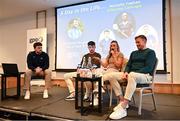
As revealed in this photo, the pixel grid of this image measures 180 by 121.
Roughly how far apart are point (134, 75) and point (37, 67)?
1977mm

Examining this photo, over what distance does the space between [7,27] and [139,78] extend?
5.61 metres

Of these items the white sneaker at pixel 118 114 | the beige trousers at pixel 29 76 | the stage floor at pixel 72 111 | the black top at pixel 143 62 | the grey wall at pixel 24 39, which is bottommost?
the stage floor at pixel 72 111

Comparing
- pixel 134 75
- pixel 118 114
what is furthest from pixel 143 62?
pixel 118 114

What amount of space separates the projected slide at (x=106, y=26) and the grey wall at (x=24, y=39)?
195 millimetres

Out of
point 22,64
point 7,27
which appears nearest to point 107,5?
point 22,64

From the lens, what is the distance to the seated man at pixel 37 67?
12.1 ft

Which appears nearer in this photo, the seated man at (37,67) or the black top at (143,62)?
the black top at (143,62)

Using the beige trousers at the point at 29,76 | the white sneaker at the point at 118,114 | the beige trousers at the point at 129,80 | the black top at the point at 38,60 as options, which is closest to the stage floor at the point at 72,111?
the white sneaker at the point at 118,114

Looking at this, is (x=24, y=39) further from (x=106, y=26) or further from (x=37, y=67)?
(x=37, y=67)

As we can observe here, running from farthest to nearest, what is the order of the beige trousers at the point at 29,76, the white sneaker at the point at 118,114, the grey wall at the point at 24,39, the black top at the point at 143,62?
1. the grey wall at the point at 24,39
2. the beige trousers at the point at 29,76
3. the black top at the point at 143,62
4. the white sneaker at the point at 118,114

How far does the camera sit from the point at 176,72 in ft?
13.9

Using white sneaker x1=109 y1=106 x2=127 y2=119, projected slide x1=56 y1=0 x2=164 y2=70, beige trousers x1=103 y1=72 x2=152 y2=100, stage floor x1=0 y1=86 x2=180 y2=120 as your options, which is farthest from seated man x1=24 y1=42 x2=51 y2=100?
white sneaker x1=109 y1=106 x2=127 y2=119

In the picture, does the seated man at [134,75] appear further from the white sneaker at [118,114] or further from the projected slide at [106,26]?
the projected slide at [106,26]

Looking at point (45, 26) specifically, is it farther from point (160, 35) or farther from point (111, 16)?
point (160, 35)
